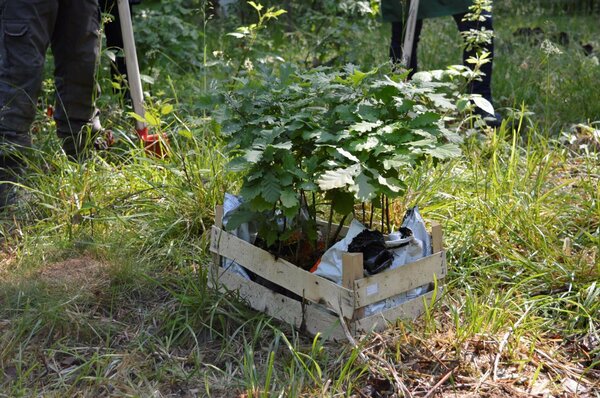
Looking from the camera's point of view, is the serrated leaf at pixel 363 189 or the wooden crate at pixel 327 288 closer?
the serrated leaf at pixel 363 189

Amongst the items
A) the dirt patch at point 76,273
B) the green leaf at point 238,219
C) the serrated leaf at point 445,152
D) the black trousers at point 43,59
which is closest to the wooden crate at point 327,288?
the green leaf at point 238,219

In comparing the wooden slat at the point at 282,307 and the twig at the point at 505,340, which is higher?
the wooden slat at the point at 282,307

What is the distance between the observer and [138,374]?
2561 mm

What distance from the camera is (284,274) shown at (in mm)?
2750

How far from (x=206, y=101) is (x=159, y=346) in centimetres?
85

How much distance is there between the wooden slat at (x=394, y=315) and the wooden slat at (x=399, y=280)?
6 centimetres

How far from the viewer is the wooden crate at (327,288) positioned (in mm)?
2598

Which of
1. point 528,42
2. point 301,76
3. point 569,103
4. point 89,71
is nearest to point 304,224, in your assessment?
point 301,76

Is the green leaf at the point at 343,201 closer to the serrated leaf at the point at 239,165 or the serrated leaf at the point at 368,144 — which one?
the serrated leaf at the point at 368,144

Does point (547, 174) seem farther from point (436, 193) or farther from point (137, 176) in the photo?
point (137, 176)

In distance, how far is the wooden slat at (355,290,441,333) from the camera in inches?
105

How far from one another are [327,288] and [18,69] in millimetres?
1970

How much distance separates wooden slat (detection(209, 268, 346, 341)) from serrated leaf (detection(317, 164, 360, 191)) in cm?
51

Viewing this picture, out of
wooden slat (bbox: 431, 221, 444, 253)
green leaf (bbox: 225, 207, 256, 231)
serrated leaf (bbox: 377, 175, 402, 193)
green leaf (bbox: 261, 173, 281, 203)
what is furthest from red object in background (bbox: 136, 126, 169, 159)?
serrated leaf (bbox: 377, 175, 402, 193)
